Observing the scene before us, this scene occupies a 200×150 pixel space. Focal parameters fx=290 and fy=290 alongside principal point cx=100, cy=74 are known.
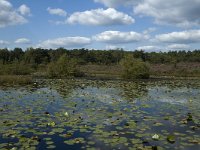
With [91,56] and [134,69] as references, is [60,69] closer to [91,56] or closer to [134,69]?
[134,69]

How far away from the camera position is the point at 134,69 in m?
49.0

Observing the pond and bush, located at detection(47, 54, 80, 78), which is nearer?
the pond

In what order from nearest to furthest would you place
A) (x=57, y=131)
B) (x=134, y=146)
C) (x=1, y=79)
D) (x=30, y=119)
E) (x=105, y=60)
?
(x=134, y=146), (x=57, y=131), (x=30, y=119), (x=1, y=79), (x=105, y=60)

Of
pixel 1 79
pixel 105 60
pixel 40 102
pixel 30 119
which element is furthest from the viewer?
pixel 105 60

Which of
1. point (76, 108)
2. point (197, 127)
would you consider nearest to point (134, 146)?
point (197, 127)

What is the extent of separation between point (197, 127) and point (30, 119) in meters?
7.28

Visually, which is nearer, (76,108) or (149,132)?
(149,132)

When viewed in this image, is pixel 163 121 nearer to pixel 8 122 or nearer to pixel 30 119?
pixel 30 119

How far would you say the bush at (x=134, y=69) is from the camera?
48787 millimetres

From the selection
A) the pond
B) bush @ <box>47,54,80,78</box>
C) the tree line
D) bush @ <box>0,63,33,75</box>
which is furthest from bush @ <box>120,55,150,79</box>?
the tree line

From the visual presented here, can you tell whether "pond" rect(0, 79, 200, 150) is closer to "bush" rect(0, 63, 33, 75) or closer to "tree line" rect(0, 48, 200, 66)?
"bush" rect(0, 63, 33, 75)

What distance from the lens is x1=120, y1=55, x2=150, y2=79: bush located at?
48.8 m

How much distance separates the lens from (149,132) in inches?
451

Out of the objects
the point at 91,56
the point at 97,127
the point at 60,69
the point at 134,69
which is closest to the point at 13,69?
the point at 60,69
